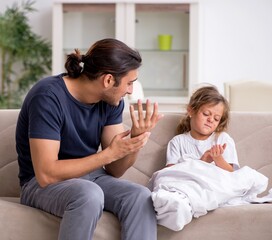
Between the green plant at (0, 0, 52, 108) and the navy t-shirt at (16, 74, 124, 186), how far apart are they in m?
3.77

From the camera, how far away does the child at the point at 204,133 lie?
2588 mm

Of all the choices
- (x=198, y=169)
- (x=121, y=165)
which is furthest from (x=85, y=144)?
(x=198, y=169)

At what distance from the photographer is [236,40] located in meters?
6.21

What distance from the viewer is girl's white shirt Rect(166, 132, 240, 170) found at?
102 inches

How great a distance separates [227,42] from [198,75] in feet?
1.77

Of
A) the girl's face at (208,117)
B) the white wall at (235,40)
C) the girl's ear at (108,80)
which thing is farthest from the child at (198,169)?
the white wall at (235,40)

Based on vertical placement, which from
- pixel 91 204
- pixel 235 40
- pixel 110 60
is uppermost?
pixel 235 40

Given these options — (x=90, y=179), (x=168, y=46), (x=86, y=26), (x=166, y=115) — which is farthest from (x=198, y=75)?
(x=90, y=179)

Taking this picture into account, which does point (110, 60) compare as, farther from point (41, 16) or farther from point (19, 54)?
point (41, 16)

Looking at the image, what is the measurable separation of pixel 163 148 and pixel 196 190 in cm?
51

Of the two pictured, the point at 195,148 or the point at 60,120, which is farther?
the point at 195,148

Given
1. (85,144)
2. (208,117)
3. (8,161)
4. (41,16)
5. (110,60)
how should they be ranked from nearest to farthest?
(110,60) < (85,144) < (208,117) < (8,161) < (41,16)

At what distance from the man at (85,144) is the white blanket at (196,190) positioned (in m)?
0.07

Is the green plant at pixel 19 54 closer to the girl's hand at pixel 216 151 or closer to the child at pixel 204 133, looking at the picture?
the child at pixel 204 133
